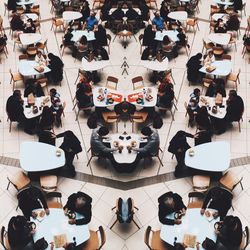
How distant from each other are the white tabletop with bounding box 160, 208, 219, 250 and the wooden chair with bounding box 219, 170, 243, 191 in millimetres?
1672

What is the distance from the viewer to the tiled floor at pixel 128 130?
12.4 meters

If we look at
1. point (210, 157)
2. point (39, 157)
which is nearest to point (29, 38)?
point (39, 157)

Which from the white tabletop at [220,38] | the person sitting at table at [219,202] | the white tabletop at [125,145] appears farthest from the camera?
the white tabletop at [220,38]

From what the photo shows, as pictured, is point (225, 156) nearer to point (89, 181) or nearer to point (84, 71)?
point (89, 181)

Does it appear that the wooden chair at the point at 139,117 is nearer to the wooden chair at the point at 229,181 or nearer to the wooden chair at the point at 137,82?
the wooden chair at the point at 137,82

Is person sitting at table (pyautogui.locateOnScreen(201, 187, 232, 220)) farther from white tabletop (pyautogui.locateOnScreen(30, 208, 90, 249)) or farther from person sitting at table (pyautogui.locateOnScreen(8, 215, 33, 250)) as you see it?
person sitting at table (pyautogui.locateOnScreen(8, 215, 33, 250))

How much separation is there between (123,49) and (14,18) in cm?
455

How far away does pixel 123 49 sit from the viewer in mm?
19547

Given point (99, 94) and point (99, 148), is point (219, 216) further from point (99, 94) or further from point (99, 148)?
point (99, 94)

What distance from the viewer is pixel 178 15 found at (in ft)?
66.9

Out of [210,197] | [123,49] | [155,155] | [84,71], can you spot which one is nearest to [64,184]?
[155,155]

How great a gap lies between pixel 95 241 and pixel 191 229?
2224mm

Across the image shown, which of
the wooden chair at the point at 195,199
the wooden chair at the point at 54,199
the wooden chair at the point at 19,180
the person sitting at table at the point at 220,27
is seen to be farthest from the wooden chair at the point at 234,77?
the wooden chair at the point at 19,180

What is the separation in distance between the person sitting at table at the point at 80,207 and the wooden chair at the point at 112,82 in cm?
566
